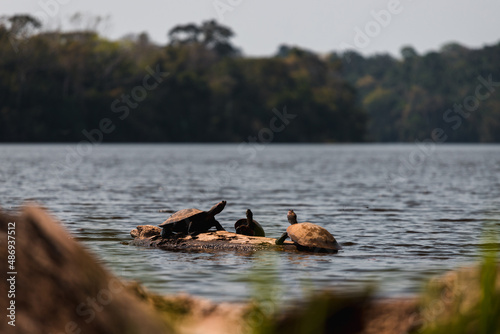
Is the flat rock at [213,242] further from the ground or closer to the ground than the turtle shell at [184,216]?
closer to the ground

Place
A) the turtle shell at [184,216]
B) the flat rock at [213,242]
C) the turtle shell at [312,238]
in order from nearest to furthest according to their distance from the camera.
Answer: the turtle shell at [312,238], the flat rock at [213,242], the turtle shell at [184,216]

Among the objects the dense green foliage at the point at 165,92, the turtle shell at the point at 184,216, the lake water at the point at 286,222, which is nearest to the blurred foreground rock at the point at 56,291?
the lake water at the point at 286,222

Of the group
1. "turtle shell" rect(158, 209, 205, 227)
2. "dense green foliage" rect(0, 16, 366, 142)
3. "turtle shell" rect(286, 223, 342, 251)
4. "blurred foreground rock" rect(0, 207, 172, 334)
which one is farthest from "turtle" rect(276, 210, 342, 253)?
"dense green foliage" rect(0, 16, 366, 142)

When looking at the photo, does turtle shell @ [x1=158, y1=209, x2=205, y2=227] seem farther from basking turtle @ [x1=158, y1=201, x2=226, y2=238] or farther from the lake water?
the lake water

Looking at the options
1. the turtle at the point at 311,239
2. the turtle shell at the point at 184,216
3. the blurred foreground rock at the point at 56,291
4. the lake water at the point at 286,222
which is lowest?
the lake water at the point at 286,222

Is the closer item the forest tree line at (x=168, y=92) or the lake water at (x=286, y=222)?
the lake water at (x=286, y=222)

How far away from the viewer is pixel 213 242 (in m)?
14.5

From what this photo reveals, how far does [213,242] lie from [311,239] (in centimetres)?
184

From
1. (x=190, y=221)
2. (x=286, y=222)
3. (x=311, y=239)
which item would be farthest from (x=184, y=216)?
(x=286, y=222)

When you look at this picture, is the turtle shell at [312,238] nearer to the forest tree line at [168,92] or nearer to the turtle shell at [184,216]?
the turtle shell at [184,216]

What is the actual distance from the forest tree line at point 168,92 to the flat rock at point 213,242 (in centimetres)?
8582

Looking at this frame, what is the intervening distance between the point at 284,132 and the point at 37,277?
129899mm

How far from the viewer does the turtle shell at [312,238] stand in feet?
→ 45.1

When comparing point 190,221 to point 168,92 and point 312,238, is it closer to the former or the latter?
point 312,238
